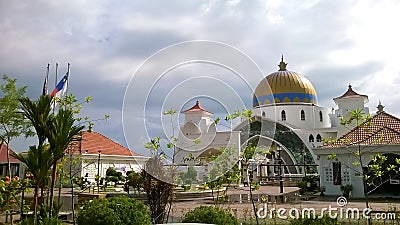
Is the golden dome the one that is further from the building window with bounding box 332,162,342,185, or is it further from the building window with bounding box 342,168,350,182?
the building window with bounding box 342,168,350,182

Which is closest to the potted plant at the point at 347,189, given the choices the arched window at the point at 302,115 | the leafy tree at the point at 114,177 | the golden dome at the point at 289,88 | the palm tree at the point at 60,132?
the leafy tree at the point at 114,177

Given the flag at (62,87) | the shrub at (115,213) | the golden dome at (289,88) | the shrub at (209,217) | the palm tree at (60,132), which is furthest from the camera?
the golden dome at (289,88)

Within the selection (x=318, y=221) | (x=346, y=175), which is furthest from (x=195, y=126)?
(x=346, y=175)

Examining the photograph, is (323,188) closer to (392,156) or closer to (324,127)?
(392,156)

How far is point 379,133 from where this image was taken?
20.6 meters

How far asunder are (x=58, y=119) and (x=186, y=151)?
280 cm

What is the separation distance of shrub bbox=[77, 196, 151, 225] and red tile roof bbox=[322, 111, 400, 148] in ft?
43.8

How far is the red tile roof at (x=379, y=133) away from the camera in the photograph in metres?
19.5

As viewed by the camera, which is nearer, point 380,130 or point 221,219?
point 221,219

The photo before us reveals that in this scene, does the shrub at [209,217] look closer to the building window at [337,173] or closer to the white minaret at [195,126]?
the white minaret at [195,126]

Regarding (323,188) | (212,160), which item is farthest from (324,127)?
(212,160)

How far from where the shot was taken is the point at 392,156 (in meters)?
20.9

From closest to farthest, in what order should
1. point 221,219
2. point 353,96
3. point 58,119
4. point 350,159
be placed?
point 221,219
point 58,119
point 350,159
point 353,96

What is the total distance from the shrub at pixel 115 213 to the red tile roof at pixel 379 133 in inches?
525
